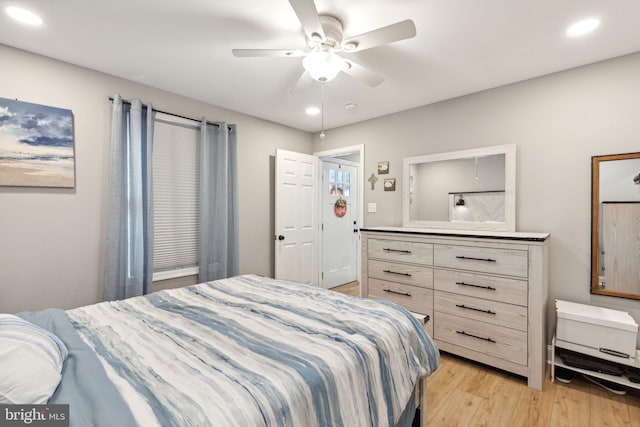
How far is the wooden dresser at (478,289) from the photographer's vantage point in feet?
7.18

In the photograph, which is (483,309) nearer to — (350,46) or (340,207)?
(350,46)

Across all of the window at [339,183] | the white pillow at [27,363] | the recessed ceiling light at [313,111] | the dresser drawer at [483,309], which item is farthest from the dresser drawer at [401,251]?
the white pillow at [27,363]

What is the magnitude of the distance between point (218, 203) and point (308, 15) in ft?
7.47

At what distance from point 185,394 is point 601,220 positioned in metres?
3.02

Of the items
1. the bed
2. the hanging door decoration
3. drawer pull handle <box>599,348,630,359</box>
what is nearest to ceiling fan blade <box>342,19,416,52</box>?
the bed

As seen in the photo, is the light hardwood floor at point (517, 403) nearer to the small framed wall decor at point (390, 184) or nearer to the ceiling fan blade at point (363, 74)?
the small framed wall decor at point (390, 184)

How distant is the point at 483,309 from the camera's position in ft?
7.91

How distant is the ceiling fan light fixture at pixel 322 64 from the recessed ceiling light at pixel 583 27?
149cm

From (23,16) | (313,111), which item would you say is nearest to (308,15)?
(23,16)

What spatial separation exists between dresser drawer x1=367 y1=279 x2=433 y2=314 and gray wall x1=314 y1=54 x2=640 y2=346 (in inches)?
41.0

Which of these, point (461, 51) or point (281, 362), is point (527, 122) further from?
point (281, 362)

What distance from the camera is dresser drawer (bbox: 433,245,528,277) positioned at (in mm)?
2242

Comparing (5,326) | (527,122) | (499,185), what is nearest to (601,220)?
(499,185)

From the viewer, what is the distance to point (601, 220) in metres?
2.30
